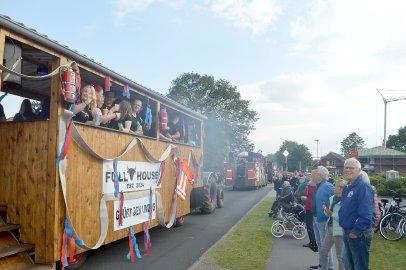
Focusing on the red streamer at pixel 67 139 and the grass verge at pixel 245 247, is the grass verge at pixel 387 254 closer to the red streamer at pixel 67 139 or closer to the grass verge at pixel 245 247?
the grass verge at pixel 245 247

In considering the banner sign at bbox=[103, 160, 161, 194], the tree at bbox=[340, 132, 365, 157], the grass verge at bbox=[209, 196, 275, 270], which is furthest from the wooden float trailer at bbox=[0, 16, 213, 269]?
the tree at bbox=[340, 132, 365, 157]

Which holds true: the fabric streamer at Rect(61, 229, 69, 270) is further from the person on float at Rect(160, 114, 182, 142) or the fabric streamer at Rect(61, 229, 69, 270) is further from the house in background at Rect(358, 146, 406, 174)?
the house in background at Rect(358, 146, 406, 174)

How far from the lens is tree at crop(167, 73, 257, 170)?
55625 mm

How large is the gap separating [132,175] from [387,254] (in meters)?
5.75

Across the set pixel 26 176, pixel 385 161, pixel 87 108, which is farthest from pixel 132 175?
pixel 385 161

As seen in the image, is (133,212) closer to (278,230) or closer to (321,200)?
(321,200)

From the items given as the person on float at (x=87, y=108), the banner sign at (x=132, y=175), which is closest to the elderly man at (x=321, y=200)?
the banner sign at (x=132, y=175)

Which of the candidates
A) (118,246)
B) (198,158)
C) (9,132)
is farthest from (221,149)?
(9,132)

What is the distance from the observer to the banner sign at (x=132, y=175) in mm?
6805

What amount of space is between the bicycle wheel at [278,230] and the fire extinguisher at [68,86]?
261 inches

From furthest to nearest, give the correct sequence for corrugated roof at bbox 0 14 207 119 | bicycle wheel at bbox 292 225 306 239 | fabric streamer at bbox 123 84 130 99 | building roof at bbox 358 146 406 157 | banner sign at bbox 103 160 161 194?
building roof at bbox 358 146 406 157 → bicycle wheel at bbox 292 225 306 239 → fabric streamer at bbox 123 84 130 99 → banner sign at bbox 103 160 161 194 → corrugated roof at bbox 0 14 207 119

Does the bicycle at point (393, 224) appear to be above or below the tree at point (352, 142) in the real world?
below

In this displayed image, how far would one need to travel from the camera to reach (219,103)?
56875 mm

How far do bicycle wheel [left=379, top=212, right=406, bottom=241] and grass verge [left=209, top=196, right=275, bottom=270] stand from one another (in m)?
3.10
